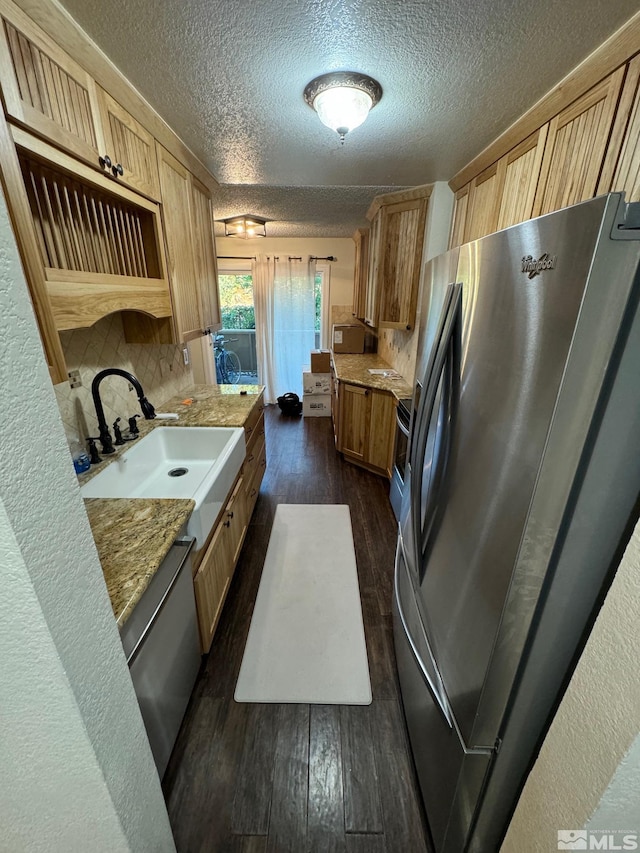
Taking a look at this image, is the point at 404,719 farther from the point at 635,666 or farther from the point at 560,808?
the point at 635,666

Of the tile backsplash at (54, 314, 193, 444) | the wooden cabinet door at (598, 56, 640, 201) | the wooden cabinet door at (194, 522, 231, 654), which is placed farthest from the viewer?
the tile backsplash at (54, 314, 193, 444)

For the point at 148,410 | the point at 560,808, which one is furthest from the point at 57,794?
the point at 148,410

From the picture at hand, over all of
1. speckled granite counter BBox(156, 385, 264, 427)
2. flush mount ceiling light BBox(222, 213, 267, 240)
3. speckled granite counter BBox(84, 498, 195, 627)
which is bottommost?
speckled granite counter BBox(84, 498, 195, 627)

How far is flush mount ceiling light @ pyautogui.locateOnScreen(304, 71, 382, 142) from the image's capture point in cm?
129

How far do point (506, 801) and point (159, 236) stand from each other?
2495 millimetres

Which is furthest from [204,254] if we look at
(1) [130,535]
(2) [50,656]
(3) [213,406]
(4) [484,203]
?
(2) [50,656]

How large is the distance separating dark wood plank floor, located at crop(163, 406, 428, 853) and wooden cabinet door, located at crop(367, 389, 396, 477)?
1.46 metres

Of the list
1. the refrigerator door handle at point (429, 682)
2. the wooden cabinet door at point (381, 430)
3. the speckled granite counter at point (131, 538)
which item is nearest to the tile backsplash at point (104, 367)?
the speckled granite counter at point (131, 538)

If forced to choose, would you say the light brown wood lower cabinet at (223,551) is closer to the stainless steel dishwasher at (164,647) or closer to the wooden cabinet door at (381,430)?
the stainless steel dishwasher at (164,647)

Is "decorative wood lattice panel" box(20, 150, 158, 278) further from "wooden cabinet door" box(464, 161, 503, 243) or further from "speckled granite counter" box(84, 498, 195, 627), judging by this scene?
"wooden cabinet door" box(464, 161, 503, 243)

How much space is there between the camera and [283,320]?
500 centimetres

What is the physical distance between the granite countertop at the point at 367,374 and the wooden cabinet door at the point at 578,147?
1.53 meters

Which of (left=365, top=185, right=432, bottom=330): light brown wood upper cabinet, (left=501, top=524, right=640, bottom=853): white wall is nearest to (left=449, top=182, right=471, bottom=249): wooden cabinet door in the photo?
(left=365, top=185, right=432, bottom=330): light brown wood upper cabinet

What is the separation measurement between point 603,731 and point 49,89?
6.71 feet
